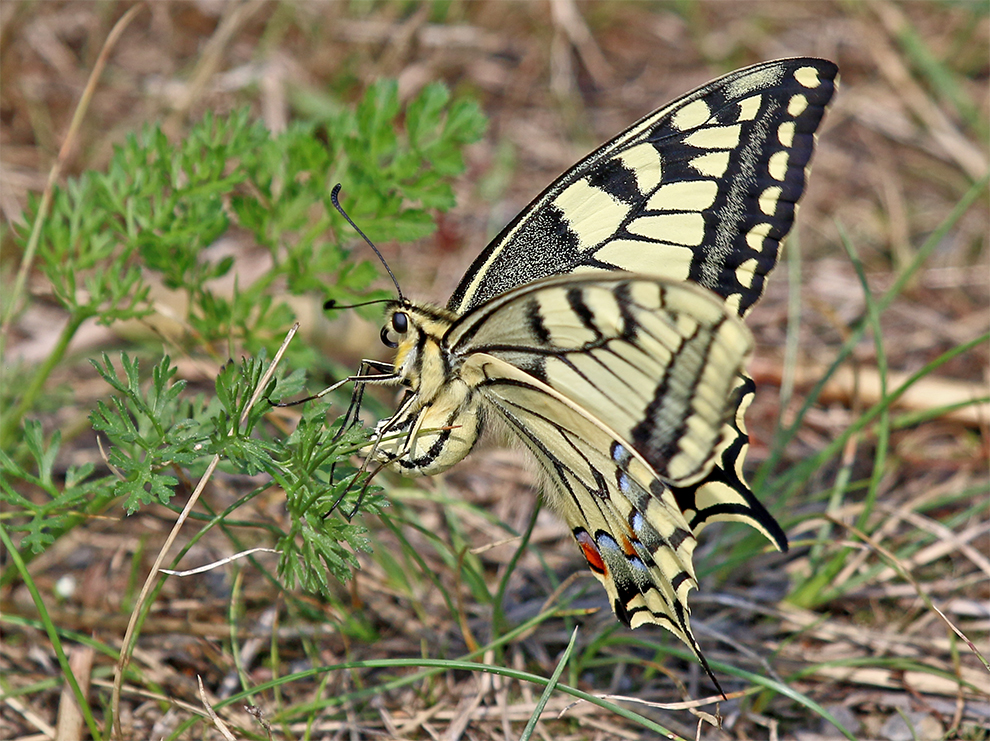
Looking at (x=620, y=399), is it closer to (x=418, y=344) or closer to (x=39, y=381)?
(x=418, y=344)

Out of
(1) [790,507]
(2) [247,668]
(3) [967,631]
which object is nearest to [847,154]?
(1) [790,507]

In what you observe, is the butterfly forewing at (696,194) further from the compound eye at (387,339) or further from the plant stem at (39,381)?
the plant stem at (39,381)

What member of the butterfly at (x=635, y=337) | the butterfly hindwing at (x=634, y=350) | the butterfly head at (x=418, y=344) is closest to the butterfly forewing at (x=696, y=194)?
the butterfly at (x=635, y=337)

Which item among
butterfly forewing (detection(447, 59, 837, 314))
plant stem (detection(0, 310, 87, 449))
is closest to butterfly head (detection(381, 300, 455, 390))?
butterfly forewing (detection(447, 59, 837, 314))

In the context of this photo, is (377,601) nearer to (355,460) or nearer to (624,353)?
(355,460)

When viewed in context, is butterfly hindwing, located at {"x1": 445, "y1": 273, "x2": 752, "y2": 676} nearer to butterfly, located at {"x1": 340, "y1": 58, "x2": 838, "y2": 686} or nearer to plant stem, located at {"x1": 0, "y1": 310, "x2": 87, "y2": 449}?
butterfly, located at {"x1": 340, "y1": 58, "x2": 838, "y2": 686}

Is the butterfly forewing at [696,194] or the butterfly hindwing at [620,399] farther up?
the butterfly forewing at [696,194]

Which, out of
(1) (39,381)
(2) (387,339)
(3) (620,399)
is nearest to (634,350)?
(3) (620,399)
